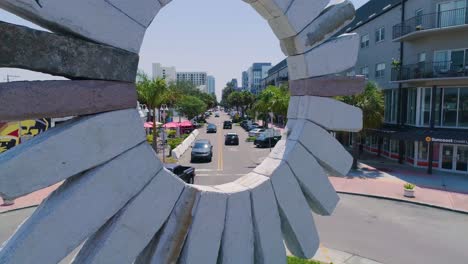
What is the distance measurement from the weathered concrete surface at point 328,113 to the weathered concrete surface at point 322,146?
9 cm

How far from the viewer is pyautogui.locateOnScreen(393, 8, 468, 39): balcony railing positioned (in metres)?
20.9

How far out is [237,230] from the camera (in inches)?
140

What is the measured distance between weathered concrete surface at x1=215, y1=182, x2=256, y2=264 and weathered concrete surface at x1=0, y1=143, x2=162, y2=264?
91 centimetres

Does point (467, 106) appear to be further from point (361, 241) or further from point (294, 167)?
point (294, 167)

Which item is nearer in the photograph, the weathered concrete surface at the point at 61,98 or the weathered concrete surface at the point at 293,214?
the weathered concrete surface at the point at 61,98

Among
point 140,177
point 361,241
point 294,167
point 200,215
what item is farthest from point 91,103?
point 361,241

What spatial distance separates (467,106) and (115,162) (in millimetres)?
24410

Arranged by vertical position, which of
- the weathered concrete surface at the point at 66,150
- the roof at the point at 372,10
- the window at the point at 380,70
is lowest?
the weathered concrete surface at the point at 66,150

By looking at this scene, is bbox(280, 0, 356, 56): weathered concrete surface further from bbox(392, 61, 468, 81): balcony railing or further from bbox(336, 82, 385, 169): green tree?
bbox(392, 61, 468, 81): balcony railing

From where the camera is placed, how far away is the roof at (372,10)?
89.8 ft

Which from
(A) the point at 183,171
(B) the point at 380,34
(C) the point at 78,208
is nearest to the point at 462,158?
(B) the point at 380,34

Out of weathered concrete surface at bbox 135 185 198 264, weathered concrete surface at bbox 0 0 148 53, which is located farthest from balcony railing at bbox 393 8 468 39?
weathered concrete surface at bbox 0 0 148 53

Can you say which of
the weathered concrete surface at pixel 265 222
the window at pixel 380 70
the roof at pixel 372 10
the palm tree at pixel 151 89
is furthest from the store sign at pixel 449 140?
the weathered concrete surface at pixel 265 222

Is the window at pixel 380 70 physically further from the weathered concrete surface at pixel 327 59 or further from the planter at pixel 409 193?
the weathered concrete surface at pixel 327 59
